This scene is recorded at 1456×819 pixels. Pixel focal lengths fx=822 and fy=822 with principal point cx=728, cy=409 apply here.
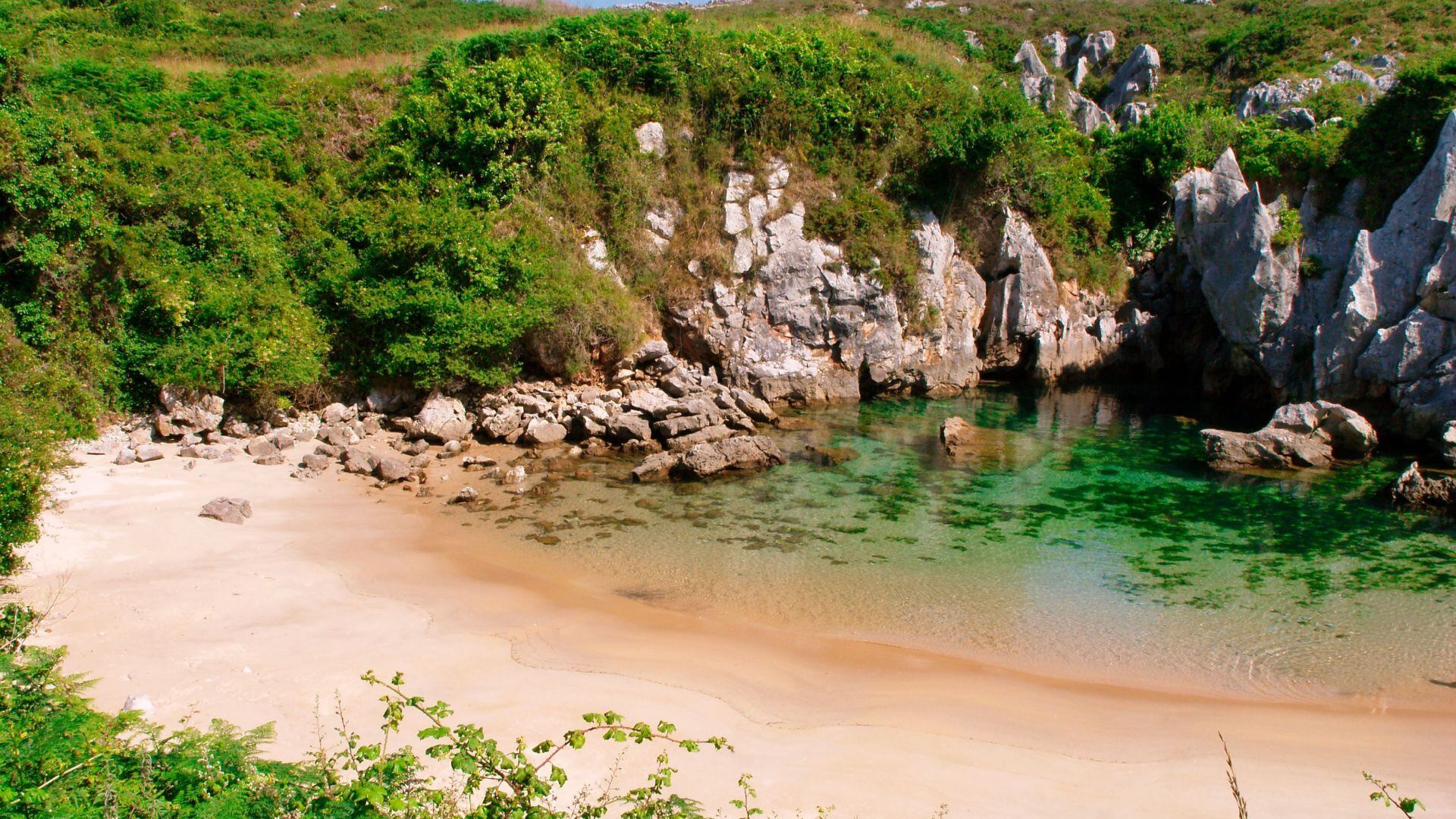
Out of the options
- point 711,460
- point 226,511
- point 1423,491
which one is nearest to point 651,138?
point 711,460

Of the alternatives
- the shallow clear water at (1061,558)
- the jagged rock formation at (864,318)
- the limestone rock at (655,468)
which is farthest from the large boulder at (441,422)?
the jagged rock formation at (864,318)

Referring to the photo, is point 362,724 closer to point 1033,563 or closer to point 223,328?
point 1033,563

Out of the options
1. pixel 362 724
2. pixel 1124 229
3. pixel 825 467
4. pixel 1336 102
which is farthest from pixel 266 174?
pixel 1336 102

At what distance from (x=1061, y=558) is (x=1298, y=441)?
8.81 m

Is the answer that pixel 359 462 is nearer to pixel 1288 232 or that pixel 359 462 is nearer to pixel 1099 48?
pixel 1288 232

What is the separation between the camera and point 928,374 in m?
24.9

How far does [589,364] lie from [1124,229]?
20.1 meters

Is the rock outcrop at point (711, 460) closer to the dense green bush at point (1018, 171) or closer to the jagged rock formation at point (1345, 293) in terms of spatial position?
the dense green bush at point (1018, 171)

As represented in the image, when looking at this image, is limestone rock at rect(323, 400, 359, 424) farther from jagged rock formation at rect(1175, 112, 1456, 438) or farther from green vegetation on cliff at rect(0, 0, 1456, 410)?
jagged rock formation at rect(1175, 112, 1456, 438)

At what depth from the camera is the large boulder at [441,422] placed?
675 inches

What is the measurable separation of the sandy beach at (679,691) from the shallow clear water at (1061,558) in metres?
0.68

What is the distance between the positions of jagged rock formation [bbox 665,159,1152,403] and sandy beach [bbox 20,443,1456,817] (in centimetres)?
1266

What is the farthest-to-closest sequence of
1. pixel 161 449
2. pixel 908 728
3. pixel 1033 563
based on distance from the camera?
pixel 161 449 → pixel 1033 563 → pixel 908 728

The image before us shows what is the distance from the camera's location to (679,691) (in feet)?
26.3
